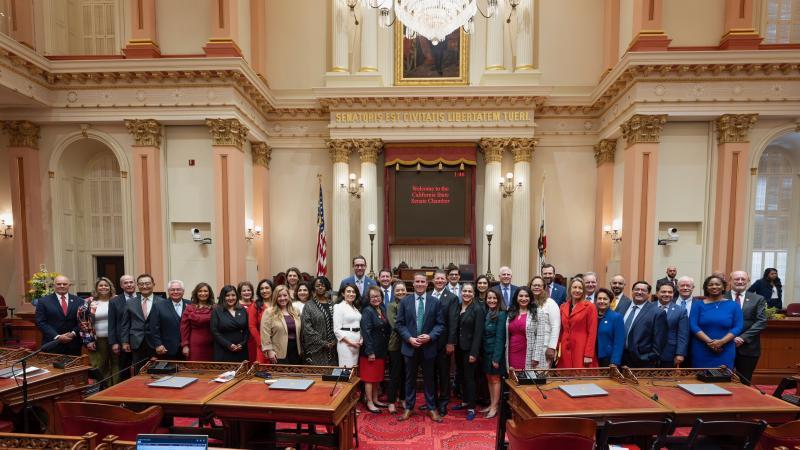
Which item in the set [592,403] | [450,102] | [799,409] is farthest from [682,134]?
[592,403]

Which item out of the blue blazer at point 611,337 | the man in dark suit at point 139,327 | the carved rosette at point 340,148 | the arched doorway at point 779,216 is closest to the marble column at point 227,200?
the carved rosette at point 340,148

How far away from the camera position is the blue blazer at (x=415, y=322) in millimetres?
4816

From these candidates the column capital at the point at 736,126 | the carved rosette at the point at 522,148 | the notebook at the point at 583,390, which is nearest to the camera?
the notebook at the point at 583,390

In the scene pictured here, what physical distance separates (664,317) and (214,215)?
363 inches

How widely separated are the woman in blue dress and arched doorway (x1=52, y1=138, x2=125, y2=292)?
12784 millimetres

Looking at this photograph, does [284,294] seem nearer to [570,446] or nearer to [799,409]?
[570,446]

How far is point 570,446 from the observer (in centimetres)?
245

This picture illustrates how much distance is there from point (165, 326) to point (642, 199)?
977 cm

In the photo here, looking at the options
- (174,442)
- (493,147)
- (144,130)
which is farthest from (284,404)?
(493,147)

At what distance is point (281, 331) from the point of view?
4562 mm

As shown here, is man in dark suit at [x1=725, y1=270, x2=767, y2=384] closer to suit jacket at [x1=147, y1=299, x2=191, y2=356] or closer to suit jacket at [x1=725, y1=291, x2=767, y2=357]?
suit jacket at [x1=725, y1=291, x2=767, y2=357]

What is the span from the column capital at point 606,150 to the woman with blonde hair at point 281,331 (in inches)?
385

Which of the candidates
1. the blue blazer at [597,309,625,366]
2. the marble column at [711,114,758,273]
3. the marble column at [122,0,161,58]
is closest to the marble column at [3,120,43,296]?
the marble column at [122,0,161,58]

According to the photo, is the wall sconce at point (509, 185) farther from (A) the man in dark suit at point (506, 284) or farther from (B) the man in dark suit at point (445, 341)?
(B) the man in dark suit at point (445, 341)
